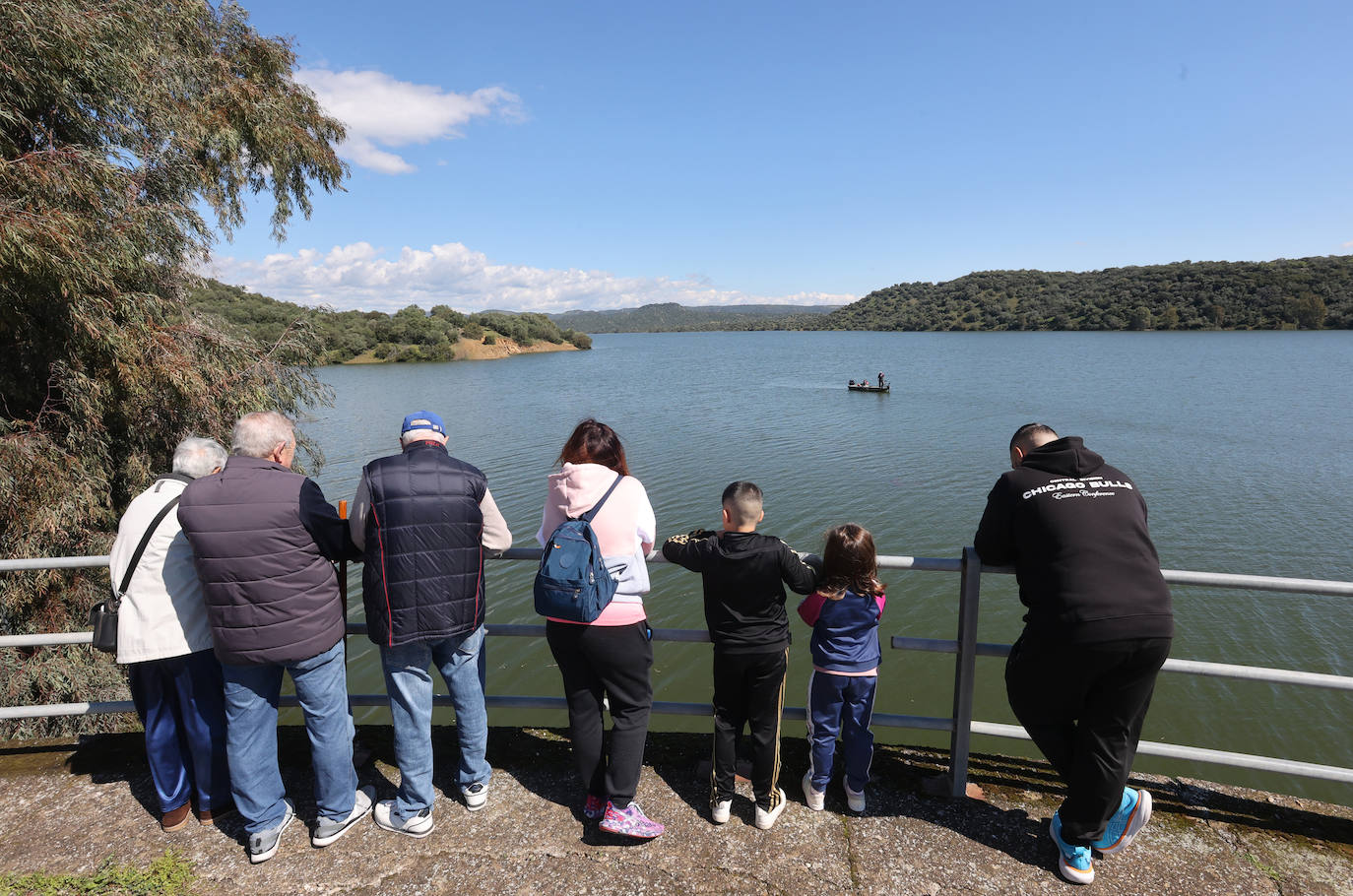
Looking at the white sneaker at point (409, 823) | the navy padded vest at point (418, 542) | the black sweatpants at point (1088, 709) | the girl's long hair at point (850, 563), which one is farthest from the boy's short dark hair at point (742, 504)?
the white sneaker at point (409, 823)

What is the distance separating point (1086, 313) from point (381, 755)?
140 metres

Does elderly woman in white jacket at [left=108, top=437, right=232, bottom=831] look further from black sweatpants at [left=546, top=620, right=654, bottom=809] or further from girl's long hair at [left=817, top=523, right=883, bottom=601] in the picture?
girl's long hair at [left=817, top=523, right=883, bottom=601]

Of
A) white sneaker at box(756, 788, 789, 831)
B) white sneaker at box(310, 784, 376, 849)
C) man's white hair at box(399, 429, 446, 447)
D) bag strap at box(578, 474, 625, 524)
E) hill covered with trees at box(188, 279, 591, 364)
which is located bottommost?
white sneaker at box(310, 784, 376, 849)

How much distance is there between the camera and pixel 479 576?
2.76 meters

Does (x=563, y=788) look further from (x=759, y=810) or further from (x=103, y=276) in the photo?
(x=103, y=276)

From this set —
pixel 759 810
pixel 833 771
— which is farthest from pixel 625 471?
pixel 833 771

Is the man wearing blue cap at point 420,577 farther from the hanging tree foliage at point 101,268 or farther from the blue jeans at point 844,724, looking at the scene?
the hanging tree foliage at point 101,268

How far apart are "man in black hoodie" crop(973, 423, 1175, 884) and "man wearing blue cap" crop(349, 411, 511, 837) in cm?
215

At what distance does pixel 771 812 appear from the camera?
285cm

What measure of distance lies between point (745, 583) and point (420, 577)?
1336 millimetres

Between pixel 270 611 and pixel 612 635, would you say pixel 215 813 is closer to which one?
pixel 270 611

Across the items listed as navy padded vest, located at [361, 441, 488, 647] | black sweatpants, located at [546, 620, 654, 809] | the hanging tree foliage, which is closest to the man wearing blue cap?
navy padded vest, located at [361, 441, 488, 647]

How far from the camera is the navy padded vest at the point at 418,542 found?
8.39 feet

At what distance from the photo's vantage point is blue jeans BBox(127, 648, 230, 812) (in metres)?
2.82
